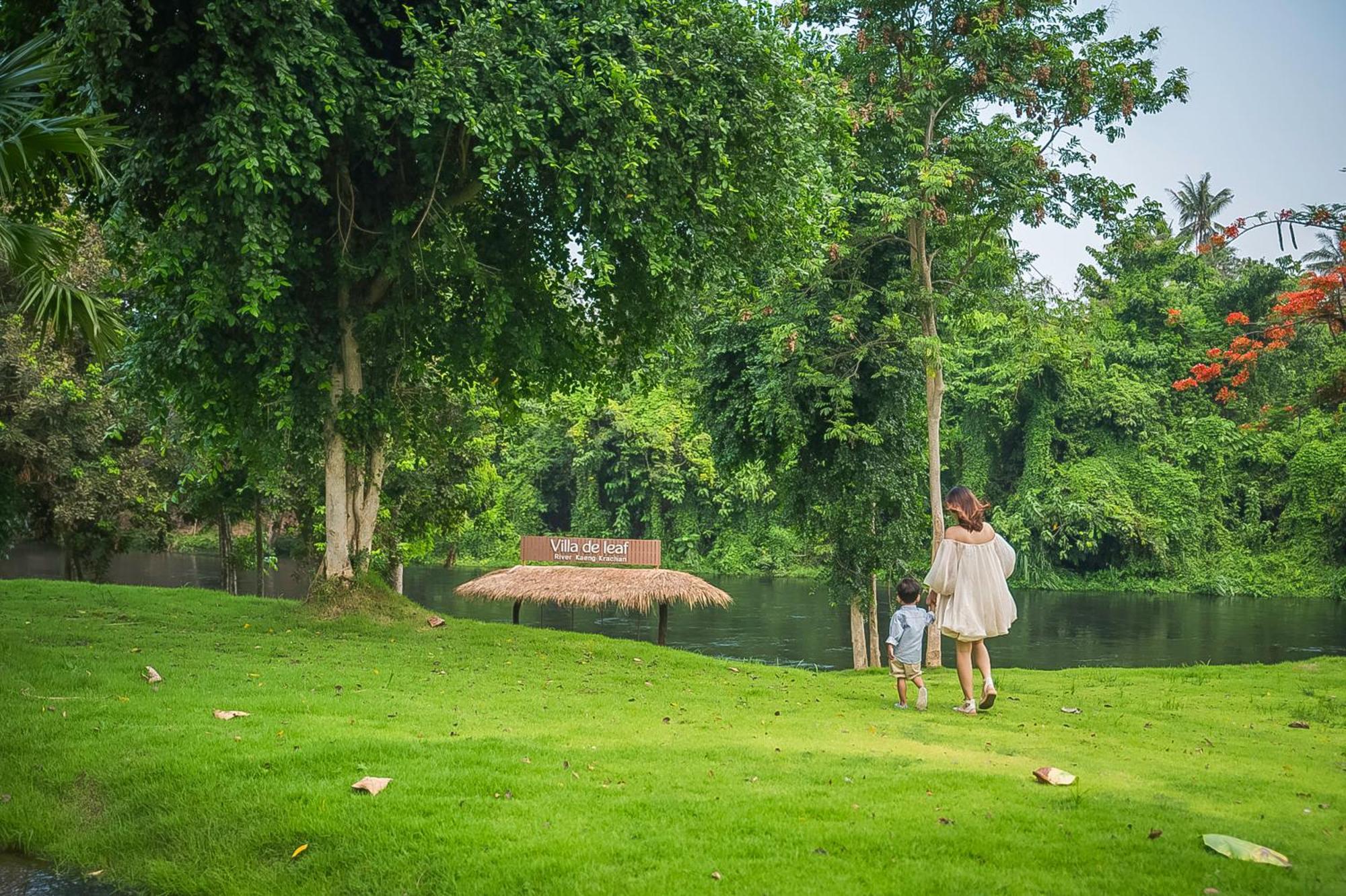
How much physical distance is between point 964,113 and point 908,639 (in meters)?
11.9

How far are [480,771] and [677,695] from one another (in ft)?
15.4

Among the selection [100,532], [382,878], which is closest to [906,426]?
[382,878]

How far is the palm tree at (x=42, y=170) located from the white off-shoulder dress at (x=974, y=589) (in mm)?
8117

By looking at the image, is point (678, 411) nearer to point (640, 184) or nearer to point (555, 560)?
point (555, 560)

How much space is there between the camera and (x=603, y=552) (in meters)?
22.3

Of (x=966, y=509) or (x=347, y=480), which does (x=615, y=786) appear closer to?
(x=966, y=509)

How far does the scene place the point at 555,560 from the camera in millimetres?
22672

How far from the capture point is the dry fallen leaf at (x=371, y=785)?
5.82m

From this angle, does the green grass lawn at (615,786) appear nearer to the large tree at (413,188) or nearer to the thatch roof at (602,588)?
the large tree at (413,188)

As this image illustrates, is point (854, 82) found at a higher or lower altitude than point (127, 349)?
higher

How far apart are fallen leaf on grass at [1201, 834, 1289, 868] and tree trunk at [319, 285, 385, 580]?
36.9 ft

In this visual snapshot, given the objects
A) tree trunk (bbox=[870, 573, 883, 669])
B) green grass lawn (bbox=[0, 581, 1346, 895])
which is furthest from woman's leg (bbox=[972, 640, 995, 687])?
tree trunk (bbox=[870, 573, 883, 669])

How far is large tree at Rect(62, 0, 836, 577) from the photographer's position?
1031 cm

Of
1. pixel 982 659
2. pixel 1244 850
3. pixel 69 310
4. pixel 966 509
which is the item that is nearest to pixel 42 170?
pixel 69 310
